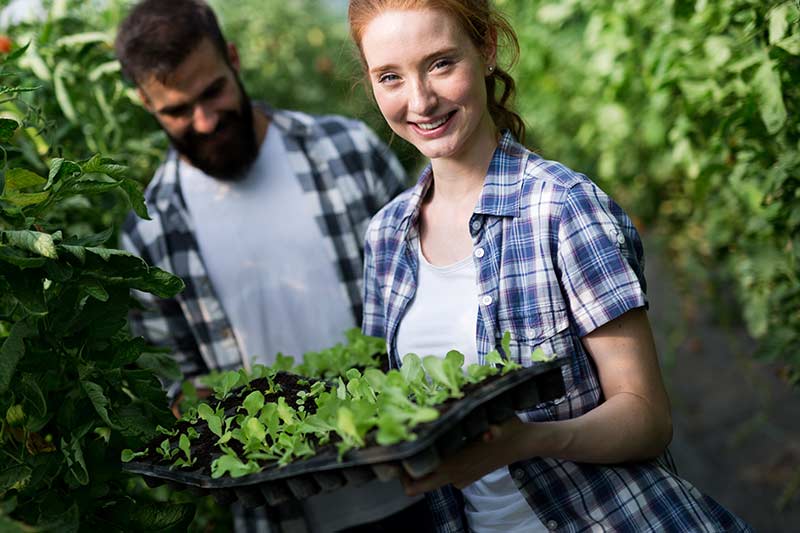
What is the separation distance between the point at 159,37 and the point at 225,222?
0.58 metres

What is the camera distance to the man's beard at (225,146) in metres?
2.49

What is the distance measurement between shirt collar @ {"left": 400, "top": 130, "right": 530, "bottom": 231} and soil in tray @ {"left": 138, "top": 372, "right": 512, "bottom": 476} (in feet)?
1.42

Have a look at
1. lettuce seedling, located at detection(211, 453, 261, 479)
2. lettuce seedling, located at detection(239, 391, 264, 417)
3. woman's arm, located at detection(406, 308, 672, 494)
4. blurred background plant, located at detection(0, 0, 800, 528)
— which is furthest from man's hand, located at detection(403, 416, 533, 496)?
blurred background plant, located at detection(0, 0, 800, 528)

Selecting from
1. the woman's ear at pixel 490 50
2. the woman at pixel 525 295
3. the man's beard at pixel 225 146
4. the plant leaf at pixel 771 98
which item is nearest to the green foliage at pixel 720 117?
the plant leaf at pixel 771 98

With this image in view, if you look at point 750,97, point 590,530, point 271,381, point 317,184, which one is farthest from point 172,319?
point 750,97

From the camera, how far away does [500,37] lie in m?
1.66

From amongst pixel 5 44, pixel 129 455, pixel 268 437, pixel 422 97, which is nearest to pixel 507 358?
pixel 268 437

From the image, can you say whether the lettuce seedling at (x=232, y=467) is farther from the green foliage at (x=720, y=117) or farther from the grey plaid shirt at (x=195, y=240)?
the green foliage at (x=720, y=117)

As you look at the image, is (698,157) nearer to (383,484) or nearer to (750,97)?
(750,97)

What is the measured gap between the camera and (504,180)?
1556 mm

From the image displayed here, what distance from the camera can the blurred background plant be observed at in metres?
1.94

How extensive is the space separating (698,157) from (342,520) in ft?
5.28

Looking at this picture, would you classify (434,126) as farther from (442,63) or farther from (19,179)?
(19,179)

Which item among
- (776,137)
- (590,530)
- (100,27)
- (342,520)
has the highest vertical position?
(100,27)
